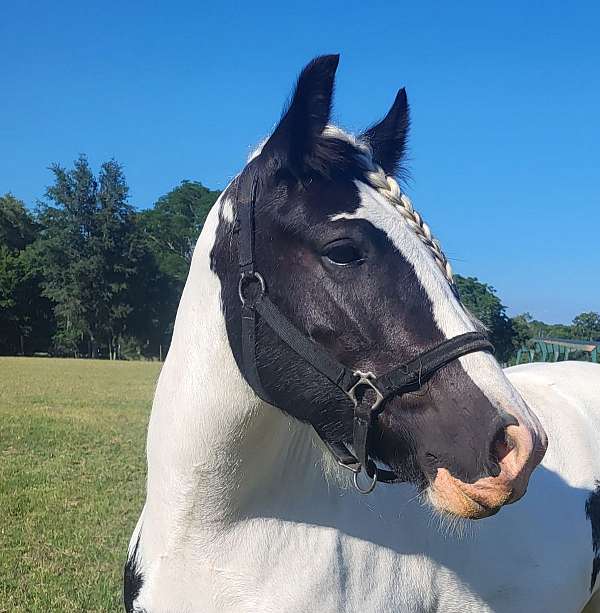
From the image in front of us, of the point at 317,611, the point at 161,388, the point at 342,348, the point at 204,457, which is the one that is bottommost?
the point at 317,611

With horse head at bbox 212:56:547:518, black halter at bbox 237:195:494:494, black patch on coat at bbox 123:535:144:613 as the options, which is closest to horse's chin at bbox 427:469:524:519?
horse head at bbox 212:56:547:518

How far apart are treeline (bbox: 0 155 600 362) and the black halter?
4710cm

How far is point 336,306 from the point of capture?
1.94 m

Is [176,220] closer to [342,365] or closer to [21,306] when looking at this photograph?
[21,306]

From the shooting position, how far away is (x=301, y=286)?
1999 millimetres

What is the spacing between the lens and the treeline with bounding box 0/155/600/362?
50250 mm

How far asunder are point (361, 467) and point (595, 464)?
1.88 m

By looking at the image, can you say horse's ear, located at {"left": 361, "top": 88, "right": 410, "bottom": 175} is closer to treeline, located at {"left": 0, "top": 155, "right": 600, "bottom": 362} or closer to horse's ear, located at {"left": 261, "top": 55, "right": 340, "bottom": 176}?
horse's ear, located at {"left": 261, "top": 55, "right": 340, "bottom": 176}

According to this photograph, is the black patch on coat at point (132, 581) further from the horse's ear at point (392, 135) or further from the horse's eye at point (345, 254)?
the horse's ear at point (392, 135)

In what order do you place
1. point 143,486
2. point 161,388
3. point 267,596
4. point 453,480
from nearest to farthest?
1. point 453,480
2. point 267,596
3. point 161,388
4. point 143,486

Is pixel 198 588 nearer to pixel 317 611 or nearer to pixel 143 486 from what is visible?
pixel 317 611

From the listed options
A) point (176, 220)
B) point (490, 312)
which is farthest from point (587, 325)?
point (490, 312)

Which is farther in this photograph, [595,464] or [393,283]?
[595,464]

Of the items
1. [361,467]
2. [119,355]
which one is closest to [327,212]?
[361,467]
